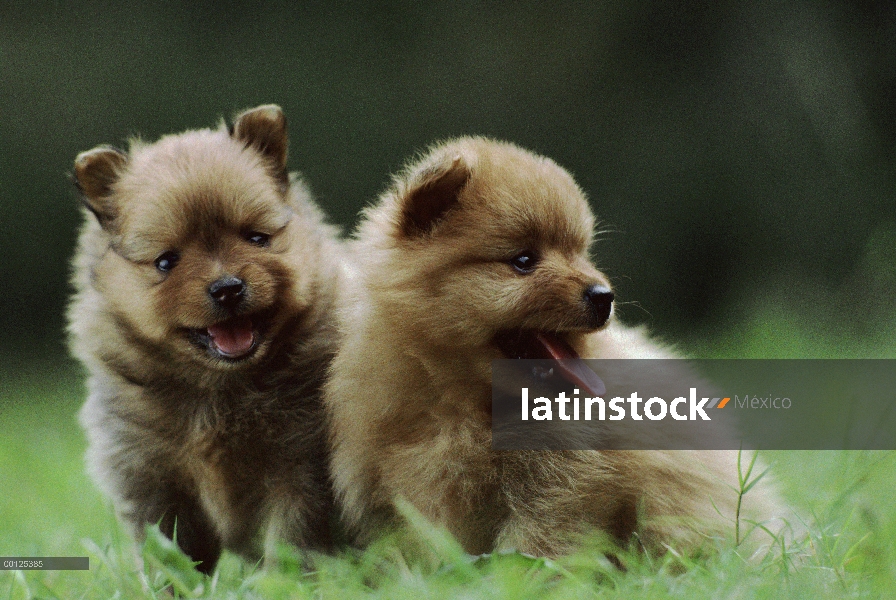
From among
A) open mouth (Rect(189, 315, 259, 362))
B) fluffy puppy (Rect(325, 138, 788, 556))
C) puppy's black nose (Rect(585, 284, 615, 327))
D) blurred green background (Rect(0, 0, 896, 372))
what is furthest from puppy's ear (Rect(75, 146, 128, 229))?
blurred green background (Rect(0, 0, 896, 372))

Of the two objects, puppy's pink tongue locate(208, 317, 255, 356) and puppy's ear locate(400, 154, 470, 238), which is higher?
puppy's ear locate(400, 154, 470, 238)

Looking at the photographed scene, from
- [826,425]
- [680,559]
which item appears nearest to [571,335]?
[680,559]

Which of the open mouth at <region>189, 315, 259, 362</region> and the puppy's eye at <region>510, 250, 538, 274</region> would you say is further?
the open mouth at <region>189, 315, 259, 362</region>

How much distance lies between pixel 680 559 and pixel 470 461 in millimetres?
589

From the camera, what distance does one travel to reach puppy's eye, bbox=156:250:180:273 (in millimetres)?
3031

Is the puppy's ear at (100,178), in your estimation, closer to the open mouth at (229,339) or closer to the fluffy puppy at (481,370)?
the open mouth at (229,339)

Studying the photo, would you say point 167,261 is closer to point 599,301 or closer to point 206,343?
point 206,343

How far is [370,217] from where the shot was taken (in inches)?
121

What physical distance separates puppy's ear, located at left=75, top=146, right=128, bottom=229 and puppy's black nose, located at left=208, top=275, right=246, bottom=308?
56cm

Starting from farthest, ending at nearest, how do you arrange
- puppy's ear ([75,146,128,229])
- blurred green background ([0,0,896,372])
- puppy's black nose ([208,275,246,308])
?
blurred green background ([0,0,896,372]), puppy's ear ([75,146,128,229]), puppy's black nose ([208,275,246,308])

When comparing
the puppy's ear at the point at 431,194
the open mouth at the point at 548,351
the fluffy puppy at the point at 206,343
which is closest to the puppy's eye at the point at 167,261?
the fluffy puppy at the point at 206,343

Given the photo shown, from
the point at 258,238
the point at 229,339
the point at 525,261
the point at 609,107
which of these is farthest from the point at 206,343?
the point at 609,107

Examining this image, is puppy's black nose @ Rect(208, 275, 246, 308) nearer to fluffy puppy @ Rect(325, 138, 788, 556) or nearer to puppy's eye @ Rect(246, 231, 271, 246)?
puppy's eye @ Rect(246, 231, 271, 246)

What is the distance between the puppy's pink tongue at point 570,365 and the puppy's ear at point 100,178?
1.46m
